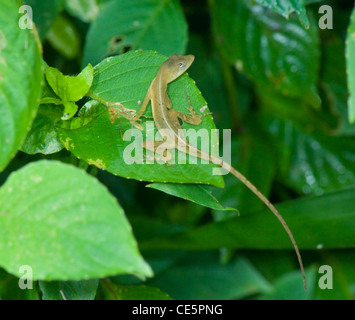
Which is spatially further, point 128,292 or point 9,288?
point 128,292

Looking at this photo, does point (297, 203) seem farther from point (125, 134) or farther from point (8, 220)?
point (8, 220)

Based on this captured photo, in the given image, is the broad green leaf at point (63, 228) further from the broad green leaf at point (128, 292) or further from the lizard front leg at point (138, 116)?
the broad green leaf at point (128, 292)

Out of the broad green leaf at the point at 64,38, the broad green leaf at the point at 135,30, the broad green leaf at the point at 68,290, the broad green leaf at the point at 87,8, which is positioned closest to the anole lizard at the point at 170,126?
the broad green leaf at the point at 135,30

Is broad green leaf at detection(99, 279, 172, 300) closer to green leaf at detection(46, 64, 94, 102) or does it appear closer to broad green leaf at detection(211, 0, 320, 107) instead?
green leaf at detection(46, 64, 94, 102)

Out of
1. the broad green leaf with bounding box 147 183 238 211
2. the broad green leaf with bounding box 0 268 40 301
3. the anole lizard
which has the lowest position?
the broad green leaf with bounding box 0 268 40 301

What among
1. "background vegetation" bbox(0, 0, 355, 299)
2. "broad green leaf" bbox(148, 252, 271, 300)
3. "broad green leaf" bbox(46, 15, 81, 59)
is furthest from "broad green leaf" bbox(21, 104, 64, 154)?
"broad green leaf" bbox(148, 252, 271, 300)

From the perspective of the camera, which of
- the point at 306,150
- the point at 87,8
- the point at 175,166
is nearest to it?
the point at 175,166

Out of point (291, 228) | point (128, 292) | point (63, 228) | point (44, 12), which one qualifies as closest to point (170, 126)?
point (128, 292)

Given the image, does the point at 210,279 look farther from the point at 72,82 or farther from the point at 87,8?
the point at 72,82
